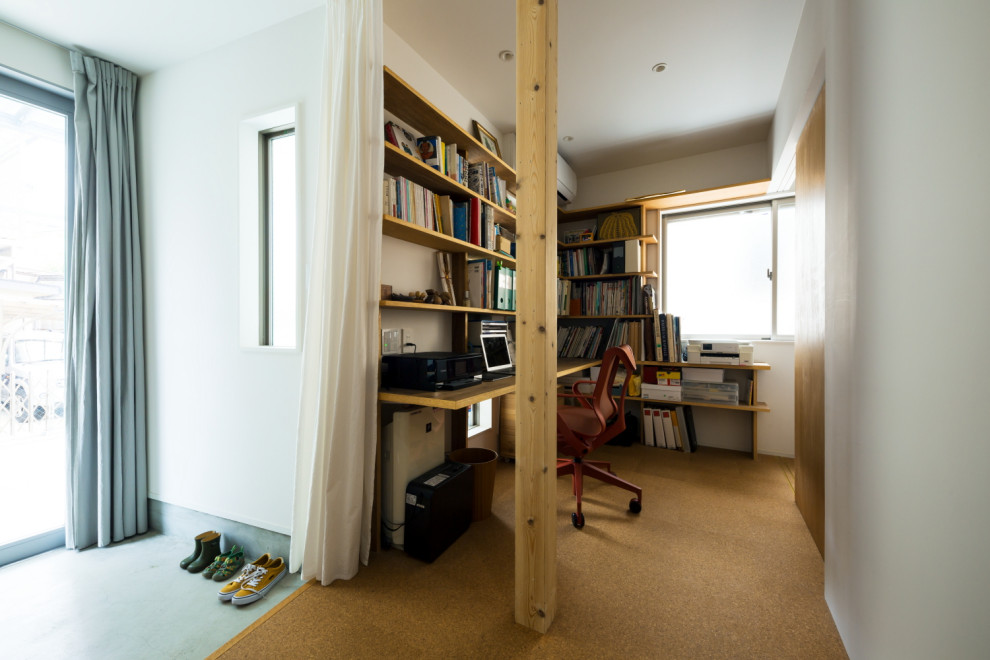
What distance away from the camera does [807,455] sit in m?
2.10

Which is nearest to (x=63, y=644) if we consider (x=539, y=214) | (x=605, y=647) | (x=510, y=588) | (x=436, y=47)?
(x=510, y=588)

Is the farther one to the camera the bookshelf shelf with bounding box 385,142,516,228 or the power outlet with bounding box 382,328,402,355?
the power outlet with bounding box 382,328,402,355

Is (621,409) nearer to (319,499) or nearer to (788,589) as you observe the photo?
(788,589)

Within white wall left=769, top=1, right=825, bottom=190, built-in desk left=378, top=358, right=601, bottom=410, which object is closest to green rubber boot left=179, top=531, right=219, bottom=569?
built-in desk left=378, top=358, right=601, bottom=410

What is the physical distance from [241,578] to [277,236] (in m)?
1.65

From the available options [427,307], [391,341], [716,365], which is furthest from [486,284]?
[716,365]

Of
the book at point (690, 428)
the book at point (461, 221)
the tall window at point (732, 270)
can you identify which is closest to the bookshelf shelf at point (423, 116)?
the book at point (461, 221)

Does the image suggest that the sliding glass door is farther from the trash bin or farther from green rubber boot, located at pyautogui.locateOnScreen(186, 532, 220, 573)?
the trash bin

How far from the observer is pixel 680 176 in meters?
3.73

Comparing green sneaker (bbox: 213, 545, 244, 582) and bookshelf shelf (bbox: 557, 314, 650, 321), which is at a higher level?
bookshelf shelf (bbox: 557, 314, 650, 321)

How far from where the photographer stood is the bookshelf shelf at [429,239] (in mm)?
1904

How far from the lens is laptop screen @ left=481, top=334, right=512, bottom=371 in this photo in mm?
2479

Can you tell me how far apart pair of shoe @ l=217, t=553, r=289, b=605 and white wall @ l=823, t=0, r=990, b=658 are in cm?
213

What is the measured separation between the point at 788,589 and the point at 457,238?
7.45 ft
